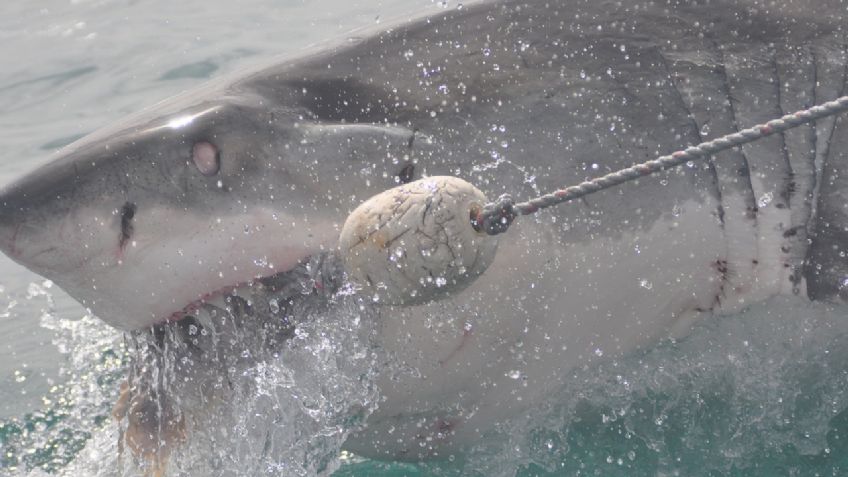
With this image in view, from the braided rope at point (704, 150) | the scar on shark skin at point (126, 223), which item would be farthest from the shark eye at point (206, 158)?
the braided rope at point (704, 150)

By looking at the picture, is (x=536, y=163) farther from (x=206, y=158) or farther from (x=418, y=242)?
(x=206, y=158)

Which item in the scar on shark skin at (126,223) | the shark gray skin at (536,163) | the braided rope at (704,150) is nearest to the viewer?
the braided rope at (704,150)

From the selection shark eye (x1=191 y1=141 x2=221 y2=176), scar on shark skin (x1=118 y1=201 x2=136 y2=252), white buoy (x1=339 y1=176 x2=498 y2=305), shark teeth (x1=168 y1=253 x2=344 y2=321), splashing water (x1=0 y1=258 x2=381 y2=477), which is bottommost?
splashing water (x1=0 y1=258 x2=381 y2=477)

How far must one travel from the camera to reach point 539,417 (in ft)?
6.60

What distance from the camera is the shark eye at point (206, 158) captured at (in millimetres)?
→ 1607

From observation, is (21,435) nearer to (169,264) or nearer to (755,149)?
(169,264)

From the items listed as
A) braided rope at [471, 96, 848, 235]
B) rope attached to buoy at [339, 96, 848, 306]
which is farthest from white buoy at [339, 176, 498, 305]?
braided rope at [471, 96, 848, 235]

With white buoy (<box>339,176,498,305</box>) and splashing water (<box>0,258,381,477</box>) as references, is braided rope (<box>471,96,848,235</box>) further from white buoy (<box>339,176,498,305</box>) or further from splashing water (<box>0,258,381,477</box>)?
splashing water (<box>0,258,381,477</box>)

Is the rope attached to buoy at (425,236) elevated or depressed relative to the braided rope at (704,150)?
depressed

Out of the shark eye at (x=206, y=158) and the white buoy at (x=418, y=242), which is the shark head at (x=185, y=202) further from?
the white buoy at (x=418, y=242)

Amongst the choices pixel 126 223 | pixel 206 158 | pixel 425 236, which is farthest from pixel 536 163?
pixel 126 223

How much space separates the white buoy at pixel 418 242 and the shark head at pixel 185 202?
122 millimetres

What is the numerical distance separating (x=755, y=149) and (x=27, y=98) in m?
3.57

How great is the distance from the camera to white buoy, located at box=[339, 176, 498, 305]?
146 centimetres
